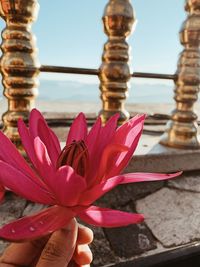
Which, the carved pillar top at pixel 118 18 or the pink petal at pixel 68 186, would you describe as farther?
the carved pillar top at pixel 118 18

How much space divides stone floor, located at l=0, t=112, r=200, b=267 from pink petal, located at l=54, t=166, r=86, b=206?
1.23 ft

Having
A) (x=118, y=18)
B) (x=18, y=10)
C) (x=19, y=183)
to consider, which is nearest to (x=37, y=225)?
(x=19, y=183)

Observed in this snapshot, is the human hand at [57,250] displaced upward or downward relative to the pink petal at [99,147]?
downward

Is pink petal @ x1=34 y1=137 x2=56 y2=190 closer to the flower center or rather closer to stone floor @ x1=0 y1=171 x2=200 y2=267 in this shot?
the flower center

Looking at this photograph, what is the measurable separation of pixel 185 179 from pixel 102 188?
79 cm

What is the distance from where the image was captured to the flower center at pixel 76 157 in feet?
0.84

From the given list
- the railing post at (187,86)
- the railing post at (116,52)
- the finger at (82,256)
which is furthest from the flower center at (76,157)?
the railing post at (187,86)

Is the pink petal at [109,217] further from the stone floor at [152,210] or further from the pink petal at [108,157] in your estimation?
the stone floor at [152,210]

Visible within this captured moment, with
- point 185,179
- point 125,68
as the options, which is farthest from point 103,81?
point 185,179

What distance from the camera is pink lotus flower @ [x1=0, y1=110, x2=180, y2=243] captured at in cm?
23

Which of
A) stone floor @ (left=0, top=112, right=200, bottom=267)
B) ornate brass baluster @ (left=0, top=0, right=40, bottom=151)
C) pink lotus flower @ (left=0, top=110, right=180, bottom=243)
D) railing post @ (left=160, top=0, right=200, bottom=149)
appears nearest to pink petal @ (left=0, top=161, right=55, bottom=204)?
pink lotus flower @ (left=0, top=110, right=180, bottom=243)

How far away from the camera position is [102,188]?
238 millimetres

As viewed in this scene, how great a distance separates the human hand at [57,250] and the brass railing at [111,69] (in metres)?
0.53

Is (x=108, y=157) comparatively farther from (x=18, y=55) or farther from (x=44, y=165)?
(x=18, y=55)
